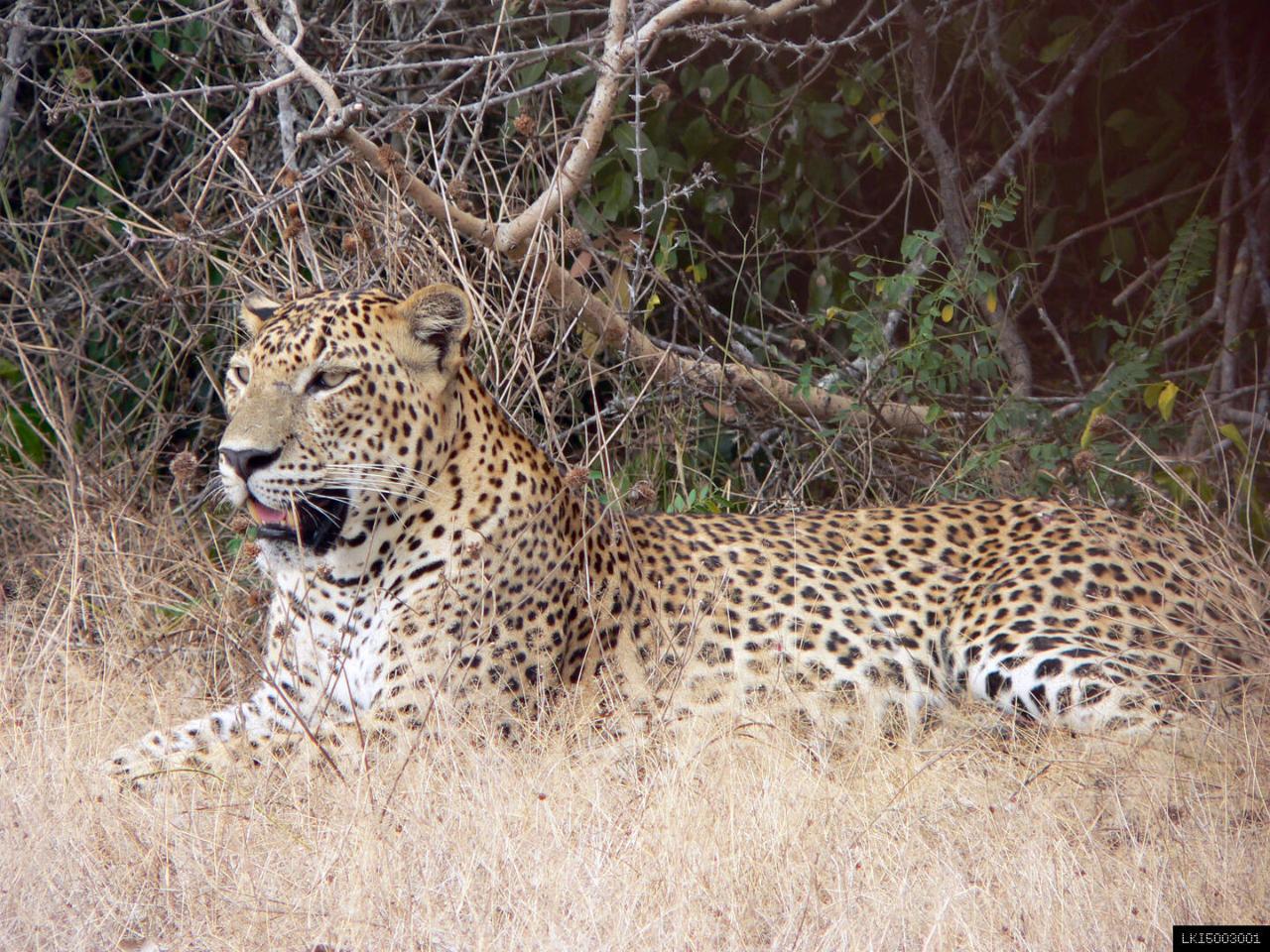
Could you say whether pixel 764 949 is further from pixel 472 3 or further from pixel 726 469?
pixel 472 3

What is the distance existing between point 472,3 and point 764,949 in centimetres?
526

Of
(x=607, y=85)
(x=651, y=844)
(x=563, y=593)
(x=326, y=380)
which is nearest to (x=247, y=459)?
(x=326, y=380)

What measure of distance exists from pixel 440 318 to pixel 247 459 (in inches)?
29.2

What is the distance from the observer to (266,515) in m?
4.84

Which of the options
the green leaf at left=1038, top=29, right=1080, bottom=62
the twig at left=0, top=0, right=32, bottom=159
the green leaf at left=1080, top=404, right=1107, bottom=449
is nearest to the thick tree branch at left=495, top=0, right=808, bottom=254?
the green leaf at left=1038, top=29, right=1080, bottom=62

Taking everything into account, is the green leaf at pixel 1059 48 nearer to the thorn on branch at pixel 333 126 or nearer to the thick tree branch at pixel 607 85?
the thick tree branch at pixel 607 85

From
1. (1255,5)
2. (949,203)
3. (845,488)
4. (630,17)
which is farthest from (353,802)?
(1255,5)

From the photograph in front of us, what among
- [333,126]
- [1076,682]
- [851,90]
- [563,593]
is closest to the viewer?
[1076,682]

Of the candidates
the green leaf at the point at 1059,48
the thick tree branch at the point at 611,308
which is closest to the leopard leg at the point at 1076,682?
the thick tree branch at the point at 611,308

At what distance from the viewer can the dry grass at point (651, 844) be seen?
3.57 meters

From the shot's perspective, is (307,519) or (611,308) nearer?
(307,519)

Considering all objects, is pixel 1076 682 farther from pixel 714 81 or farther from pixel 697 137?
pixel 697 137

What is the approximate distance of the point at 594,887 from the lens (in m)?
3.73

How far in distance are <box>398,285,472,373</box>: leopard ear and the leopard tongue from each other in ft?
2.16
